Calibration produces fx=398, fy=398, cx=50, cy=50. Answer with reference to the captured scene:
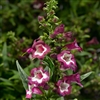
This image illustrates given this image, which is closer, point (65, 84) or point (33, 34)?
point (65, 84)

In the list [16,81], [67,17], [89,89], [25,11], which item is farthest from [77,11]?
[16,81]

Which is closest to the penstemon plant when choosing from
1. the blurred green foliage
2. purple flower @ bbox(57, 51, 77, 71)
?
purple flower @ bbox(57, 51, 77, 71)

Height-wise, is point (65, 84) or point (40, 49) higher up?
point (40, 49)

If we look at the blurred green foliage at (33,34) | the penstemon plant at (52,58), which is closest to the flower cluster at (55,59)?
the penstemon plant at (52,58)

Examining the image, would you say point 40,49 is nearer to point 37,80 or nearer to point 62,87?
point 37,80

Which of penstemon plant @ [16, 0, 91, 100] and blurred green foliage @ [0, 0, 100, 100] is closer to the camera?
penstemon plant @ [16, 0, 91, 100]

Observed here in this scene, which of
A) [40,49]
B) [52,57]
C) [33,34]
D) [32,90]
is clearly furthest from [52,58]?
[33,34]

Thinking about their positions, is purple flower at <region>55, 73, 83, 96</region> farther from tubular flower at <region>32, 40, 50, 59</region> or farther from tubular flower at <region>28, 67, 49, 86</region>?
tubular flower at <region>32, 40, 50, 59</region>
